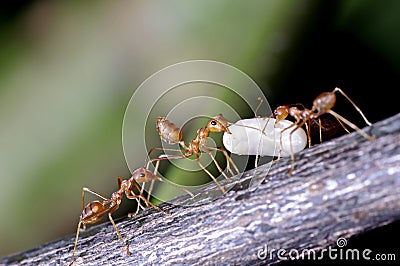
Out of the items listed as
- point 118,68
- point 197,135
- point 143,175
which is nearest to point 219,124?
point 197,135

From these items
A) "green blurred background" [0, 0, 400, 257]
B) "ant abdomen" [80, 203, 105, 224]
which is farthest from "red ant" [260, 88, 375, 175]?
"ant abdomen" [80, 203, 105, 224]

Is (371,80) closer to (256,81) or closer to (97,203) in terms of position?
(256,81)

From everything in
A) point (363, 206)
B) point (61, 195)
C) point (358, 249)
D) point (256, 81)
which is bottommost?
point (363, 206)

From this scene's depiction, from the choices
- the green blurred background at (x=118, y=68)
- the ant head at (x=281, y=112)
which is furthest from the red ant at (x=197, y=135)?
the green blurred background at (x=118, y=68)

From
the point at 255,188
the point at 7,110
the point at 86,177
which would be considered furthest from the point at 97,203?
the point at 7,110

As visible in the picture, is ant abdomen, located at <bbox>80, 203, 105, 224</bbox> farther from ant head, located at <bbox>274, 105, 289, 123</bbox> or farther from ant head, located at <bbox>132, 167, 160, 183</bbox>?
ant head, located at <bbox>274, 105, 289, 123</bbox>
